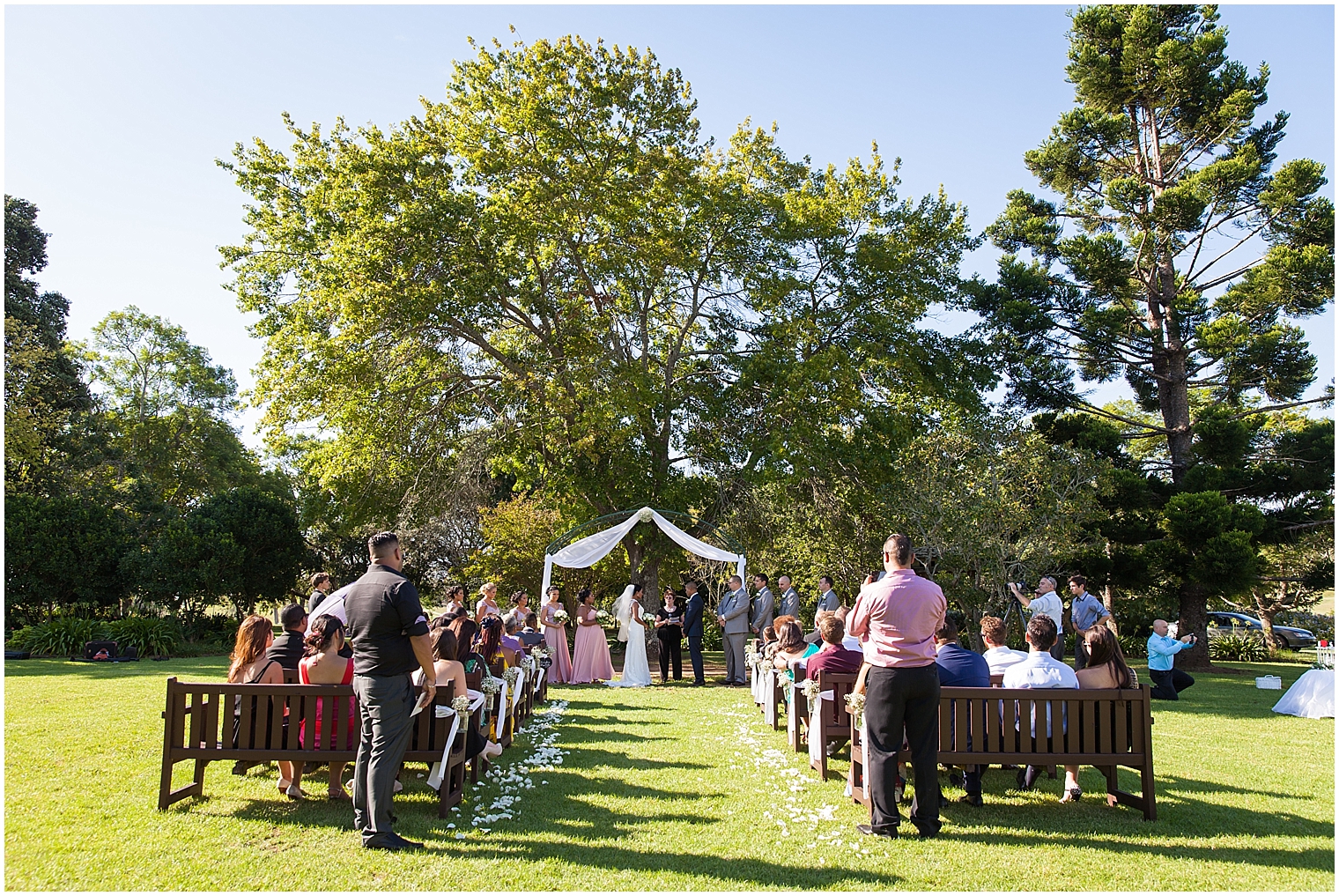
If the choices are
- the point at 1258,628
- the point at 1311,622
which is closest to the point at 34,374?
the point at 1258,628

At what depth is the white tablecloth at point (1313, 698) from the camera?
10.5 meters

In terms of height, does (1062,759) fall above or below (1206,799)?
above

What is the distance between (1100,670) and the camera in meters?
6.14

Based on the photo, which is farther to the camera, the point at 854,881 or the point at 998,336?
the point at 998,336

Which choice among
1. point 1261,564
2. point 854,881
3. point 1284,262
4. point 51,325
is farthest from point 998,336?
point 51,325

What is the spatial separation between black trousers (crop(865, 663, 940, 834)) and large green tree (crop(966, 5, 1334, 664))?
54.1 feet

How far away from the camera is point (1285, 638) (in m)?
28.9

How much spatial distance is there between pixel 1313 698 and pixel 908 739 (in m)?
8.63

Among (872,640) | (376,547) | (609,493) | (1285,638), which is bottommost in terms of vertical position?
(1285,638)

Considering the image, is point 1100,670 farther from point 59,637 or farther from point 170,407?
point 170,407

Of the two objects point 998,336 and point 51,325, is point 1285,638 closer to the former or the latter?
point 998,336

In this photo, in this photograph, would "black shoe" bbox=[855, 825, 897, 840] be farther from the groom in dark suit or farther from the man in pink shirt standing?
the groom in dark suit

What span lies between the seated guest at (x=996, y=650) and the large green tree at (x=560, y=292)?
10.5m

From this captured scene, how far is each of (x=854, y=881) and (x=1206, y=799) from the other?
3.39m
